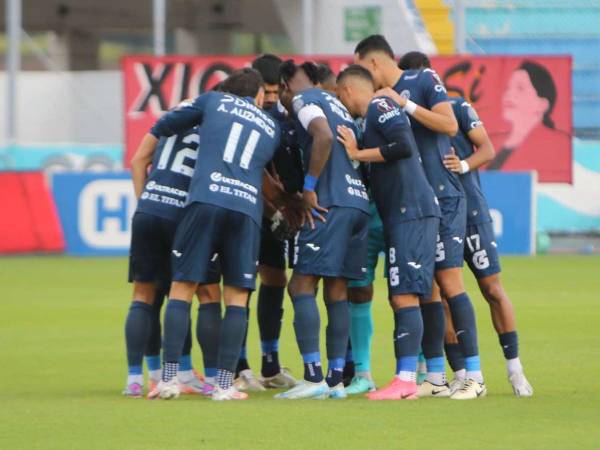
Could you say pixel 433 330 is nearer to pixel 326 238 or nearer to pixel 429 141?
pixel 326 238

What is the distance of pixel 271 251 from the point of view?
1001 centimetres

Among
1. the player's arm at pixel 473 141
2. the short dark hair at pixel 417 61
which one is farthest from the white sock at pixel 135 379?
the short dark hair at pixel 417 61

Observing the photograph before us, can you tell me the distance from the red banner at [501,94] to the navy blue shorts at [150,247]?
14.3m

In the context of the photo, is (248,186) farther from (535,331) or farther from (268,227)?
(535,331)

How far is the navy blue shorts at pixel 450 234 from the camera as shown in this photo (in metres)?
9.02

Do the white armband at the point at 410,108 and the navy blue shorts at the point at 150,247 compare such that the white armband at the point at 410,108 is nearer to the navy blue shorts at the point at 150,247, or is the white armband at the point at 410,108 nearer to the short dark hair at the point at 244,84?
the short dark hair at the point at 244,84

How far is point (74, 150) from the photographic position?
23922 millimetres

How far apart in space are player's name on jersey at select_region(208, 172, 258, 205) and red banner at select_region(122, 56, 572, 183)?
14768 millimetres

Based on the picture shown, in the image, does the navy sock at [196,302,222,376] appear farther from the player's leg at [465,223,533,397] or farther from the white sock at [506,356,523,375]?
the white sock at [506,356,523,375]

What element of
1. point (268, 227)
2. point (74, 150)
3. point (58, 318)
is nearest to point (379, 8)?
point (74, 150)

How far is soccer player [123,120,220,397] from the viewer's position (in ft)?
29.7

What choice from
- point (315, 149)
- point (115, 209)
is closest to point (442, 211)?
point (315, 149)

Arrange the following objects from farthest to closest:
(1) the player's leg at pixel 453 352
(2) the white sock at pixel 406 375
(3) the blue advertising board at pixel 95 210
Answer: (3) the blue advertising board at pixel 95 210
(1) the player's leg at pixel 453 352
(2) the white sock at pixel 406 375

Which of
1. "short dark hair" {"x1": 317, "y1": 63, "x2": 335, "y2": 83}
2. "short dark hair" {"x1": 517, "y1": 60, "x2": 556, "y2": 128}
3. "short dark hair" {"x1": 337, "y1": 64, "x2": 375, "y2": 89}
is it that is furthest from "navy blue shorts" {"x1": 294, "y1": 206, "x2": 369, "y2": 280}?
"short dark hair" {"x1": 517, "y1": 60, "x2": 556, "y2": 128}
